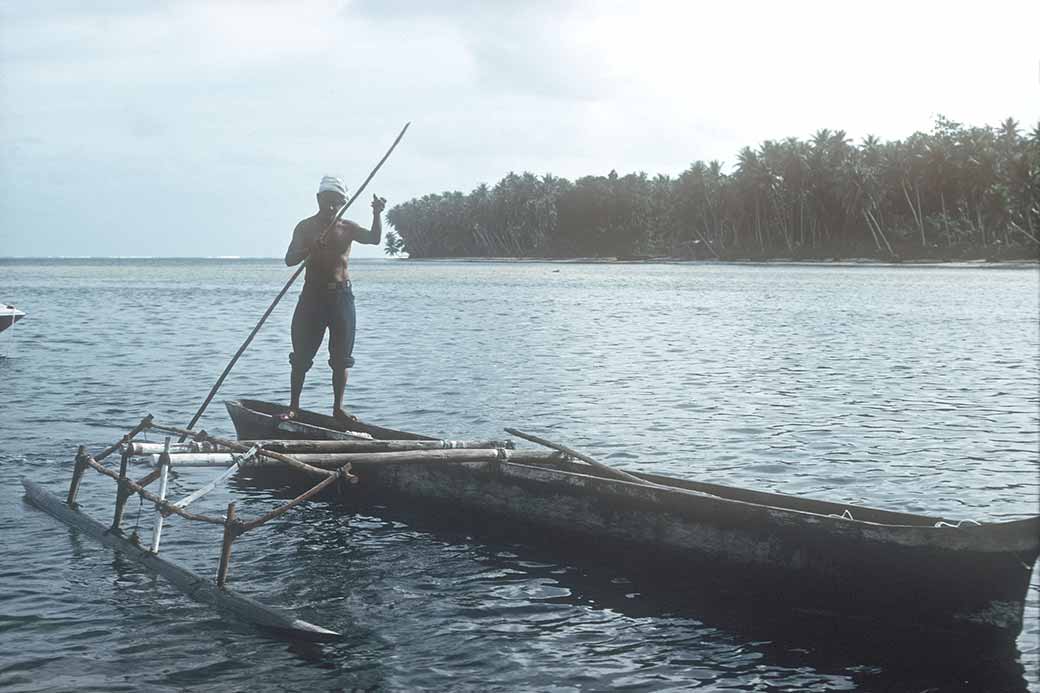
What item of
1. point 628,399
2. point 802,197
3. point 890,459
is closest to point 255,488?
point 890,459

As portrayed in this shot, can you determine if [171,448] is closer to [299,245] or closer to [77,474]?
[77,474]

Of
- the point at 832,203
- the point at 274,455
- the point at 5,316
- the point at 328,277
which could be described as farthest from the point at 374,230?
the point at 832,203

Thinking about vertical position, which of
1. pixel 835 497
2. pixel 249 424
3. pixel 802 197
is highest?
pixel 802 197

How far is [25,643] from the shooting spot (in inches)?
283

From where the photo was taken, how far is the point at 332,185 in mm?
11438

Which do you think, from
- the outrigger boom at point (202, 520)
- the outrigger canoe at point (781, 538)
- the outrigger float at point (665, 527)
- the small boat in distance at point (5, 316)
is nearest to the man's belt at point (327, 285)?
the outrigger float at point (665, 527)

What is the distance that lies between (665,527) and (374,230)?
4.59 meters

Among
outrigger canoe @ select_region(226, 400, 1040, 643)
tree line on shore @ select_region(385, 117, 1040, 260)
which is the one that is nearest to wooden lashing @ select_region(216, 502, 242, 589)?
outrigger canoe @ select_region(226, 400, 1040, 643)

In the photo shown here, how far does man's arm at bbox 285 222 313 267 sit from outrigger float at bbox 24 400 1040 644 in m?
1.84

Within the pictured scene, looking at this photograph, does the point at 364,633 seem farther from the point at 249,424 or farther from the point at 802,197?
the point at 802,197

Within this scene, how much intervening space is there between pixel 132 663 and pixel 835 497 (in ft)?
26.2

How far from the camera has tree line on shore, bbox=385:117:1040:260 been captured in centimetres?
8956

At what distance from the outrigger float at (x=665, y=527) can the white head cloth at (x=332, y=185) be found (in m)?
2.54

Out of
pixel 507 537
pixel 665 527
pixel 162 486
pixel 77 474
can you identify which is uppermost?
pixel 162 486
